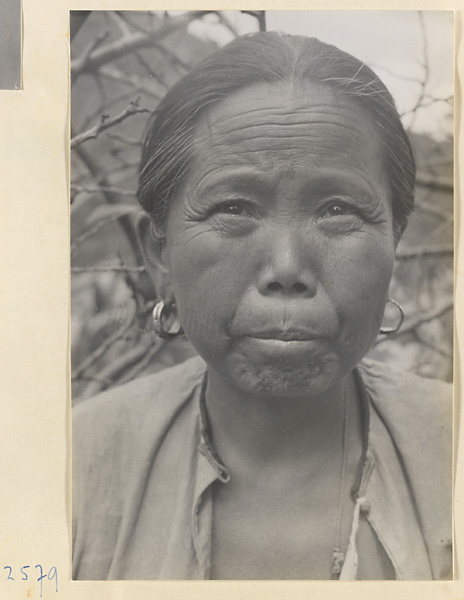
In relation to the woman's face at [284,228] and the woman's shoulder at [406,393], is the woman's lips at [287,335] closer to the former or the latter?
the woman's face at [284,228]

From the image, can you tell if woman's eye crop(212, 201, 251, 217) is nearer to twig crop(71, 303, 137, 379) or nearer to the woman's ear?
the woman's ear

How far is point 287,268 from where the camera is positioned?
5.31 feet

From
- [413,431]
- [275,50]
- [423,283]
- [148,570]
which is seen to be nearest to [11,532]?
[148,570]

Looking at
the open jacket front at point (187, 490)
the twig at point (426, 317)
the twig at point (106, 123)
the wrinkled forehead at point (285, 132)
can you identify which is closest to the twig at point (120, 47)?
the twig at point (106, 123)

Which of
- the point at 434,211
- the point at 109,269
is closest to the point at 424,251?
the point at 434,211

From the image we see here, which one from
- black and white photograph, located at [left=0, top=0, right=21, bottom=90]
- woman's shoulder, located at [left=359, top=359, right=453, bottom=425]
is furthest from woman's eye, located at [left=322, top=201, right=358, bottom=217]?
black and white photograph, located at [left=0, top=0, right=21, bottom=90]

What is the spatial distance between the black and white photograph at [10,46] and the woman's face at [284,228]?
460 mm

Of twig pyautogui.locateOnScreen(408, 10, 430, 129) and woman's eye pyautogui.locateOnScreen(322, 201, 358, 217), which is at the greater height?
twig pyautogui.locateOnScreen(408, 10, 430, 129)

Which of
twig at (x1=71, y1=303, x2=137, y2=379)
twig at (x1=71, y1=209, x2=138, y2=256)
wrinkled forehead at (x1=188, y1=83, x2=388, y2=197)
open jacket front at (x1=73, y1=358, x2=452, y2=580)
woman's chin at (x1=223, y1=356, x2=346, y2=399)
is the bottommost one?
open jacket front at (x1=73, y1=358, x2=452, y2=580)

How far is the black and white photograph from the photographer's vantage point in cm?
175

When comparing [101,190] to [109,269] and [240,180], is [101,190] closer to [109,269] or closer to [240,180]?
[109,269]

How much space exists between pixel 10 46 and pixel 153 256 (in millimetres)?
584

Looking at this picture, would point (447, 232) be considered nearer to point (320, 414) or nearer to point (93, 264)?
point (320, 414)

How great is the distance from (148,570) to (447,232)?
1.05 metres
